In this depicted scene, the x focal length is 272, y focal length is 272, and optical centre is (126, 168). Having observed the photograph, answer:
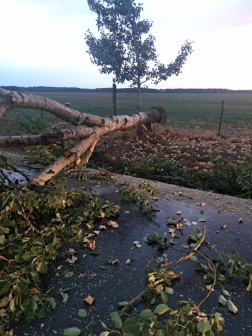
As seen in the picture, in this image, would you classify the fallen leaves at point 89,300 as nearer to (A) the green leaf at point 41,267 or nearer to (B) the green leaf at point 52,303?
(B) the green leaf at point 52,303

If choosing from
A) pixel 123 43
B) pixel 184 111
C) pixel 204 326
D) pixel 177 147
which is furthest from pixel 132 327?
pixel 184 111

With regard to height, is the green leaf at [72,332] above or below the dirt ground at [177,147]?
above

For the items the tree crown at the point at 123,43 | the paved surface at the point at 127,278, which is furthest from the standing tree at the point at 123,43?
the paved surface at the point at 127,278

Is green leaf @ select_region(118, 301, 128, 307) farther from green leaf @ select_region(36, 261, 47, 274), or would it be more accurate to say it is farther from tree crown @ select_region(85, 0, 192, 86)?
tree crown @ select_region(85, 0, 192, 86)

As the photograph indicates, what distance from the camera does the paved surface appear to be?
1593 mm

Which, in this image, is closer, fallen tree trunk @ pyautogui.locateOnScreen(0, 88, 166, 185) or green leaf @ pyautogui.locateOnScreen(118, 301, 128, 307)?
green leaf @ pyautogui.locateOnScreen(118, 301, 128, 307)

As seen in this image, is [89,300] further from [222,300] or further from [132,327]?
[222,300]

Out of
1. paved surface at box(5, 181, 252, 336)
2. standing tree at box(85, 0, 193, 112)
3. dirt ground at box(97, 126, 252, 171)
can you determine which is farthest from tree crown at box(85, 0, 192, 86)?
paved surface at box(5, 181, 252, 336)

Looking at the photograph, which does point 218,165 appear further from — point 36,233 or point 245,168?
point 36,233

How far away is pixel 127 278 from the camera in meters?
1.95

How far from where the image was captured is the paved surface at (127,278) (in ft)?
5.23

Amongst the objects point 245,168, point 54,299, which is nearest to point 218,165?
point 245,168

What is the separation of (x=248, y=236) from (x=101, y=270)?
55.9 inches

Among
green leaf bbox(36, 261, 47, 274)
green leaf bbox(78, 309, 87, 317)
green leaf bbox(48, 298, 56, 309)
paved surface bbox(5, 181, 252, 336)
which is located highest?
green leaf bbox(36, 261, 47, 274)
